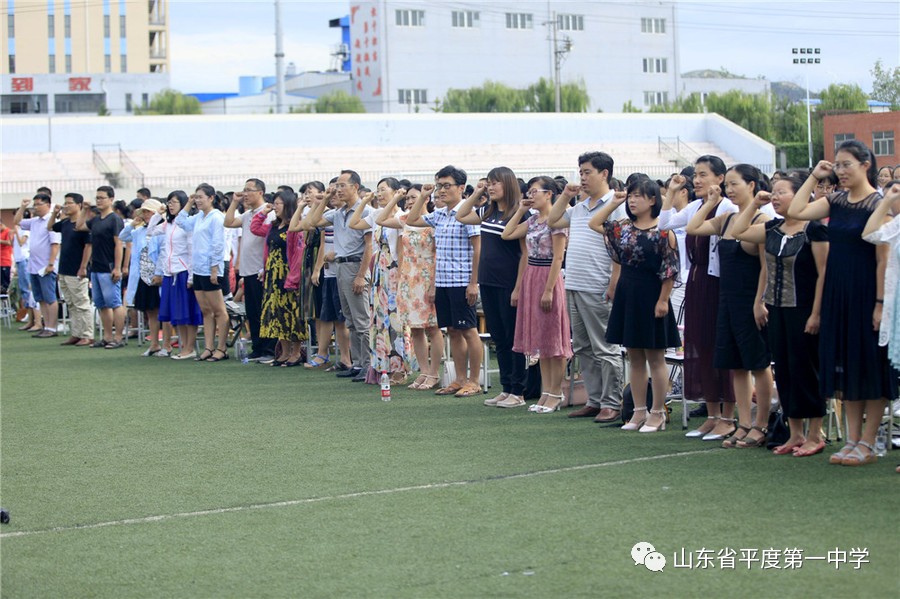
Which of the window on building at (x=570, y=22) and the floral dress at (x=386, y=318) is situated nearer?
the floral dress at (x=386, y=318)

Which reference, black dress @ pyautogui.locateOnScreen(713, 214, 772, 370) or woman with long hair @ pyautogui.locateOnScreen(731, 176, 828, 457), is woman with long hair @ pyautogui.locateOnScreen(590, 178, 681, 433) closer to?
black dress @ pyautogui.locateOnScreen(713, 214, 772, 370)

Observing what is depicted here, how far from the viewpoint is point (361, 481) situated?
24.7 feet

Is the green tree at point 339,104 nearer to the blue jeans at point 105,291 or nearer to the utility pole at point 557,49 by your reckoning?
the utility pole at point 557,49

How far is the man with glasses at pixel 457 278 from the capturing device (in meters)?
11.1

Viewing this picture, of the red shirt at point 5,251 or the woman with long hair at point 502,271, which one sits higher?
the red shirt at point 5,251

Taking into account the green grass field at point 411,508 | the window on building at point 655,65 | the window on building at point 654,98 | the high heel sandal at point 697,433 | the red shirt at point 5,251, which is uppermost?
the window on building at point 655,65

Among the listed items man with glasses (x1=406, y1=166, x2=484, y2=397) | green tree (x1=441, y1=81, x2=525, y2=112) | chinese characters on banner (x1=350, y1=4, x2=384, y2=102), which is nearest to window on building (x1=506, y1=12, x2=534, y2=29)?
green tree (x1=441, y1=81, x2=525, y2=112)

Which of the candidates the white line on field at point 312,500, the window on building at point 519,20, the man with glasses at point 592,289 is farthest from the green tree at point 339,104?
the white line on field at point 312,500

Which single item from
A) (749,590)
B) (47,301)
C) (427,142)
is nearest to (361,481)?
(749,590)

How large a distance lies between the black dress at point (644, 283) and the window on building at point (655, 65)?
82.8m

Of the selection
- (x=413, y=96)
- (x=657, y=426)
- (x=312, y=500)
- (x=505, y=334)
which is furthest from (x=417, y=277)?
(x=413, y=96)

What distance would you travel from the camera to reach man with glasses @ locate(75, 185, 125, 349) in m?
16.9

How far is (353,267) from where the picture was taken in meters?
13.0

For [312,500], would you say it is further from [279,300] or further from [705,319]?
[279,300]
